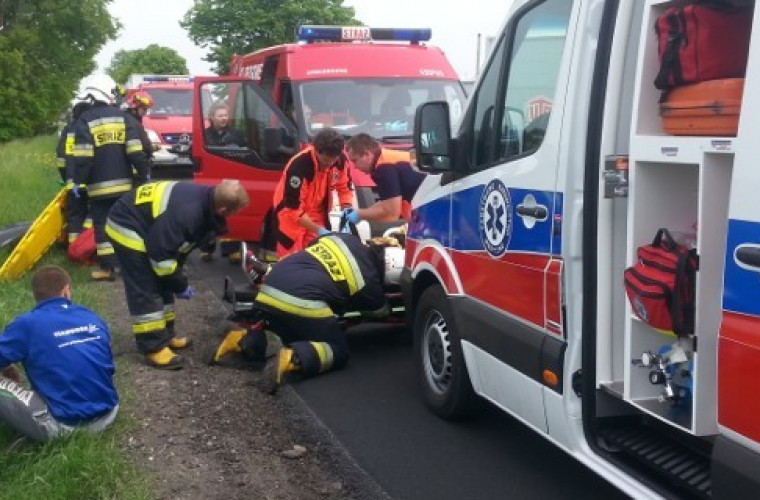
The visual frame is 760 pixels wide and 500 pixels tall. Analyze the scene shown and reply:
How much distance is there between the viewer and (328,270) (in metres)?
6.18

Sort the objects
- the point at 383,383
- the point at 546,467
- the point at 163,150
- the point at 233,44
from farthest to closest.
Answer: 1. the point at 233,44
2. the point at 163,150
3. the point at 383,383
4. the point at 546,467

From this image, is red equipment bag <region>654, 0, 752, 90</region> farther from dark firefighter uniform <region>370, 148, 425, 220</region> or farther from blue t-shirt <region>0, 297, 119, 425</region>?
dark firefighter uniform <region>370, 148, 425, 220</region>

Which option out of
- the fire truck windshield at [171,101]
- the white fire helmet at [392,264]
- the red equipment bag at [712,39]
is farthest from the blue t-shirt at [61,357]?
the fire truck windshield at [171,101]

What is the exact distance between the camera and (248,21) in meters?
35.7

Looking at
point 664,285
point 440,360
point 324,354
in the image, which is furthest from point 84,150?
point 664,285

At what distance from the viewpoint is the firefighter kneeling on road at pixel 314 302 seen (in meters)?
6.05

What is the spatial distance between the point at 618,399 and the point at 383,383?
8.39 ft

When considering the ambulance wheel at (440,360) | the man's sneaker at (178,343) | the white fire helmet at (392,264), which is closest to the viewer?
the ambulance wheel at (440,360)

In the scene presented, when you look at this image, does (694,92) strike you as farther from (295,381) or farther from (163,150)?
(163,150)

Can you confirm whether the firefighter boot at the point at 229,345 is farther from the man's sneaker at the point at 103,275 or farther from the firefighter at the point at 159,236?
the man's sneaker at the point at 103,275

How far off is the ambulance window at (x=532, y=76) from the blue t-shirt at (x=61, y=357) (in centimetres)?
219

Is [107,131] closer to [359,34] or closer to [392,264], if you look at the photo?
[359,34]

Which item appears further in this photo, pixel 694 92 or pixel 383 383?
pixel 383 383

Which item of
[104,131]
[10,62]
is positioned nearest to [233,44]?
[10,62]
